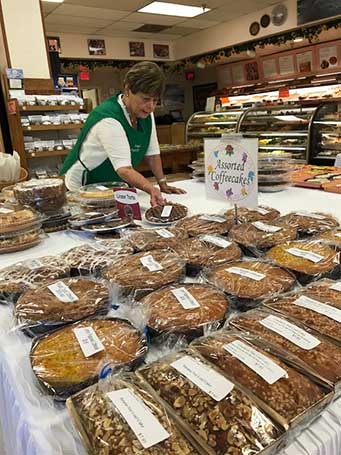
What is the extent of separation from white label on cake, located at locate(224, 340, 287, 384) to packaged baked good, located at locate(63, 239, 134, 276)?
0.56 meters

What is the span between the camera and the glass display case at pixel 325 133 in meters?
4.55

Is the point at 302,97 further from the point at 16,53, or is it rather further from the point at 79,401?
the point at 79,401

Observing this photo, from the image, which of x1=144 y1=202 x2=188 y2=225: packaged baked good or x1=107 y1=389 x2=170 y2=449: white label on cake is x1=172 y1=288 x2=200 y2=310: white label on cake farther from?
x1=144 y1=202 x2=188 y2=225: packaged baked good

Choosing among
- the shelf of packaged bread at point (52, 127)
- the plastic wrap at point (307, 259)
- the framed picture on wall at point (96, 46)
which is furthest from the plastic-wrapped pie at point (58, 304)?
the framed picture on wall at point (96, 46)

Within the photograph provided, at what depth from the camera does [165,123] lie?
350 inches

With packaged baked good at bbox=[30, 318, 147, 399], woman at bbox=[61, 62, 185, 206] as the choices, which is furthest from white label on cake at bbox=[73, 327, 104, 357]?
woman at bbox=[61, 62, 185, 206]

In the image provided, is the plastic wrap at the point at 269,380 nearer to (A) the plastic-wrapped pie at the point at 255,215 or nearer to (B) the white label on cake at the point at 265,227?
(B) the white label on cake at the point at 265,227

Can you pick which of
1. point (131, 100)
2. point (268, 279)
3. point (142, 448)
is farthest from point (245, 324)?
point (131, 100)

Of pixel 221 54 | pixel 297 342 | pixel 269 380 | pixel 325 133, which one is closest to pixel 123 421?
pixel 269 380

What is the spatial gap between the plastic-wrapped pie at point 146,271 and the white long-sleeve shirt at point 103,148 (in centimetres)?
103

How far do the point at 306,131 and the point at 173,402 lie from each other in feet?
15.6

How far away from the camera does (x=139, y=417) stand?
591 mm

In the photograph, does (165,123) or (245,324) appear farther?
(165,123)

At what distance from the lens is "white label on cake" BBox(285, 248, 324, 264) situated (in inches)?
43.0
